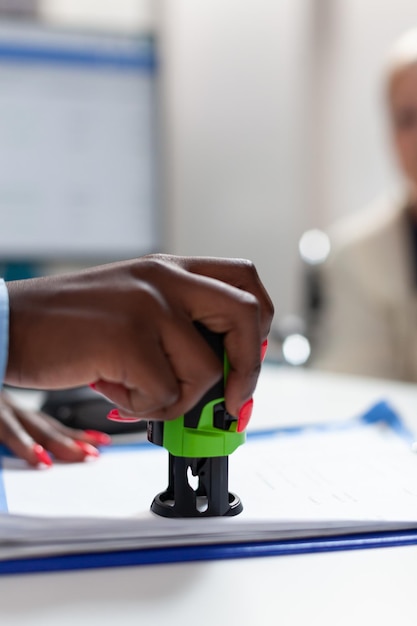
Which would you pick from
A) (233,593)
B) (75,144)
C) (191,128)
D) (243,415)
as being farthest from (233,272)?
(191,128)

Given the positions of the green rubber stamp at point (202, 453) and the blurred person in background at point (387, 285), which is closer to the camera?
the green rubber stamp at point (202, 453)

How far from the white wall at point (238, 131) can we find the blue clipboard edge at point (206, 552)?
1.50 m

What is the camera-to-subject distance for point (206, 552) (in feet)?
1.47

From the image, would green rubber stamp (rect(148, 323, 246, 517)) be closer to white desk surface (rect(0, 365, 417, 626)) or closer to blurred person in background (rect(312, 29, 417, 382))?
white desk surface (rect(0, 365, 417, 626))

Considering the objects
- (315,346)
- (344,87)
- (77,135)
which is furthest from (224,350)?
(344,87)

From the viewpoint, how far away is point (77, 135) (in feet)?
5.65

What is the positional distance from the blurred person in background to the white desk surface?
3.81ft

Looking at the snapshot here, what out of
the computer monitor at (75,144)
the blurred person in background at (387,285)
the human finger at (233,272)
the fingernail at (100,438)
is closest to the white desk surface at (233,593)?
the human finger at (233,272)

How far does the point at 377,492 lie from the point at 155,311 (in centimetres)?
23

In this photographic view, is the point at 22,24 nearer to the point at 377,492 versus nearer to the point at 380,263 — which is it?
the point at 380,263

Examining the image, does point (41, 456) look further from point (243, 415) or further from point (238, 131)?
point (238, 131)

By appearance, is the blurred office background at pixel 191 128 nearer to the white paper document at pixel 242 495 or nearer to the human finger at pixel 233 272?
the white paper document at pixel 242 495

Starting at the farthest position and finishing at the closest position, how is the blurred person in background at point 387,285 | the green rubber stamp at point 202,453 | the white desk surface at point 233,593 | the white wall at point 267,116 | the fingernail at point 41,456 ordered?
the white wall at point 267,116
the blurred person in background at point 387,285
the fingernail at point 41,456
the green rubber stamp at point 202,453
the white desk surface at point 233,593

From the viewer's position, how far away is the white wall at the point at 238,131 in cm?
193
